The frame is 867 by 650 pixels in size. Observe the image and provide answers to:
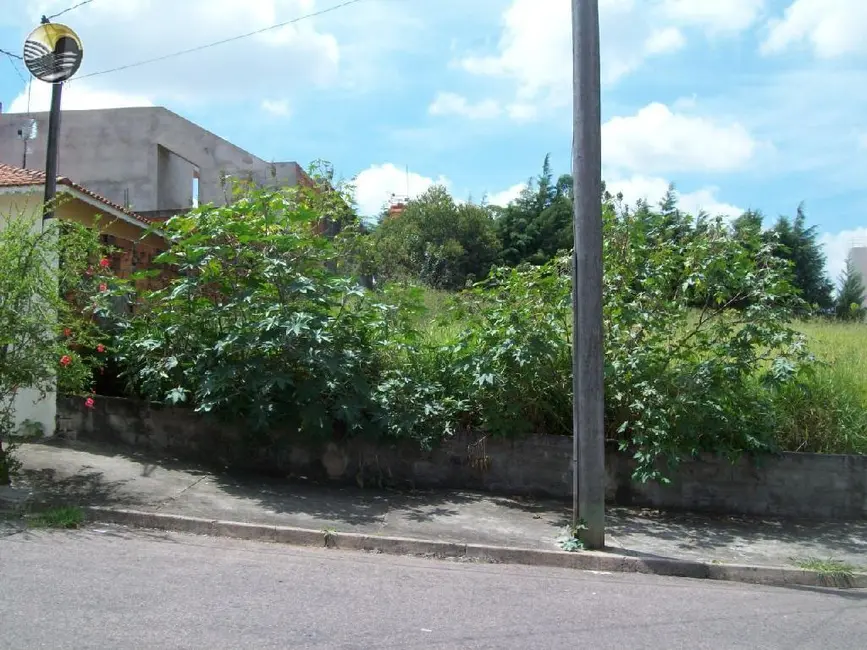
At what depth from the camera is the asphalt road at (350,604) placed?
457 cm

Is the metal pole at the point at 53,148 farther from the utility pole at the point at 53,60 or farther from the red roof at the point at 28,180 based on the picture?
the red roof at the point at 28,180

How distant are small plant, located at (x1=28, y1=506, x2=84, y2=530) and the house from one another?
232 centimetres

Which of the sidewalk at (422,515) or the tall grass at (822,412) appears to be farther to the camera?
the tall grass at (822,412)

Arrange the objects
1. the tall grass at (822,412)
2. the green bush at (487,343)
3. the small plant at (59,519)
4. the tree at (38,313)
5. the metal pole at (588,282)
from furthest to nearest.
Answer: the tall grass at (822,412) → the green bush at (487,343) → the tree at (38,313) → the metal pole at (588,282) → the small plant at (59,519)

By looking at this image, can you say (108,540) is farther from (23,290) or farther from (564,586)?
(564,586)

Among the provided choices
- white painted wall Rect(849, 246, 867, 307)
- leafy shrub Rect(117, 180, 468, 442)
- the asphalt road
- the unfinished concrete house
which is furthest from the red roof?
white painted wall Rect(849, 246, 867, 307)

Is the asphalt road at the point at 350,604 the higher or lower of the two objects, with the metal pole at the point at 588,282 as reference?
lower

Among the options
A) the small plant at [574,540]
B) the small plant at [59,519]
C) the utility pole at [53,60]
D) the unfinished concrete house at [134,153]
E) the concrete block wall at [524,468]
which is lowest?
the small plant at [574,540]

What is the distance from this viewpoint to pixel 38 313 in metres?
7.80

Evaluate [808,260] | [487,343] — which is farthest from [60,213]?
[808,260]

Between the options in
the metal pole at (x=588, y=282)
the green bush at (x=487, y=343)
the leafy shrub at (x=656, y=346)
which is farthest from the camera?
the green bush at (x=487, y=343)

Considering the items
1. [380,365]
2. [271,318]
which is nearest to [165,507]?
[271,318]

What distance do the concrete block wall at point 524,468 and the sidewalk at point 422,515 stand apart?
0.23 metres

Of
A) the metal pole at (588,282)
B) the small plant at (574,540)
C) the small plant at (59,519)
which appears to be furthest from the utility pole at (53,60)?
the small plant at (574,540)
